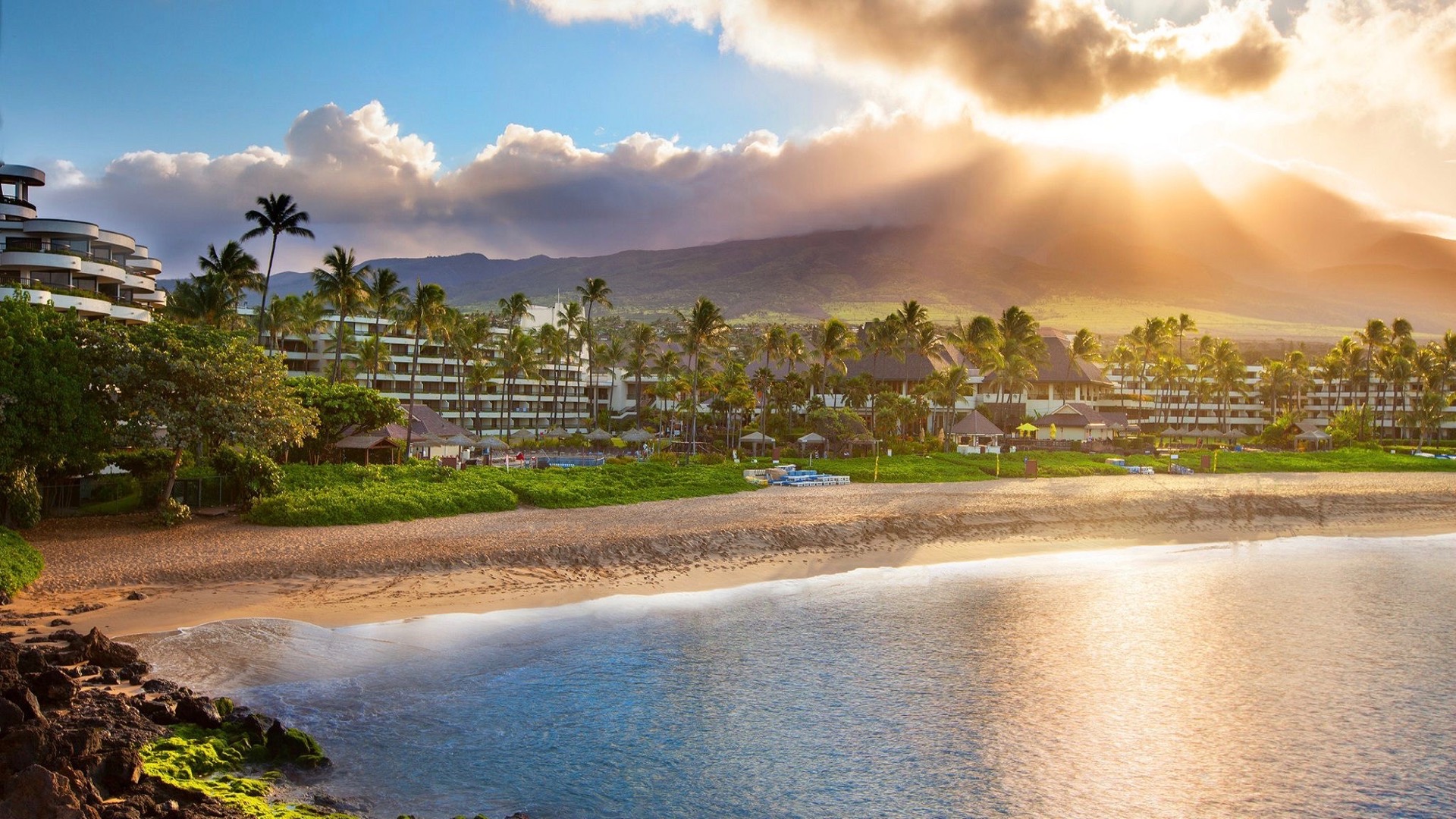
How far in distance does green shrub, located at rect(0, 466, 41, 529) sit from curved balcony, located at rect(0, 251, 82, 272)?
24402 mm

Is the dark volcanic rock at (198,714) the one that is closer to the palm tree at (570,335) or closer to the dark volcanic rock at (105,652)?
the dark volcanic rock at (105,652)

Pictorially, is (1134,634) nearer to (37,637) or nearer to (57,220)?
(37,637)

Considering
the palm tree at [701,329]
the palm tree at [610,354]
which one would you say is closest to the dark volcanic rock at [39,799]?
the palm tree at [701,329]

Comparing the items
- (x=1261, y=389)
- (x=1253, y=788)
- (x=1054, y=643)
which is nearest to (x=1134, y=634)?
(x=1054, y=643)

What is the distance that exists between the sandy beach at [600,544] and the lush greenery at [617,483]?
1615mm

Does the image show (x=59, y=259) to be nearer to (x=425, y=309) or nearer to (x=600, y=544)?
(x=425, y=309)

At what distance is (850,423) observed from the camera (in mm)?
60188

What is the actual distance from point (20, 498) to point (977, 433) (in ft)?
182

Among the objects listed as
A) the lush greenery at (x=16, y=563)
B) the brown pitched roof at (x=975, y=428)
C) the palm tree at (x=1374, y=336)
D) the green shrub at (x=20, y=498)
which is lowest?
the lush greenery at (x=16, y=563)

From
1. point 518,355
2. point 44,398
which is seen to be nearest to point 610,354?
point 518,355

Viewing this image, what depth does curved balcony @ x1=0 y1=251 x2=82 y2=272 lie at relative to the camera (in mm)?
43469

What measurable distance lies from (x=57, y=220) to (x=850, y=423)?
44693 millimetres

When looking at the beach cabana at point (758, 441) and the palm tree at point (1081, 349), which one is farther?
the palm tree at point (1081, 349)

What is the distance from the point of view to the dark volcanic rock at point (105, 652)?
15406 millimetres
